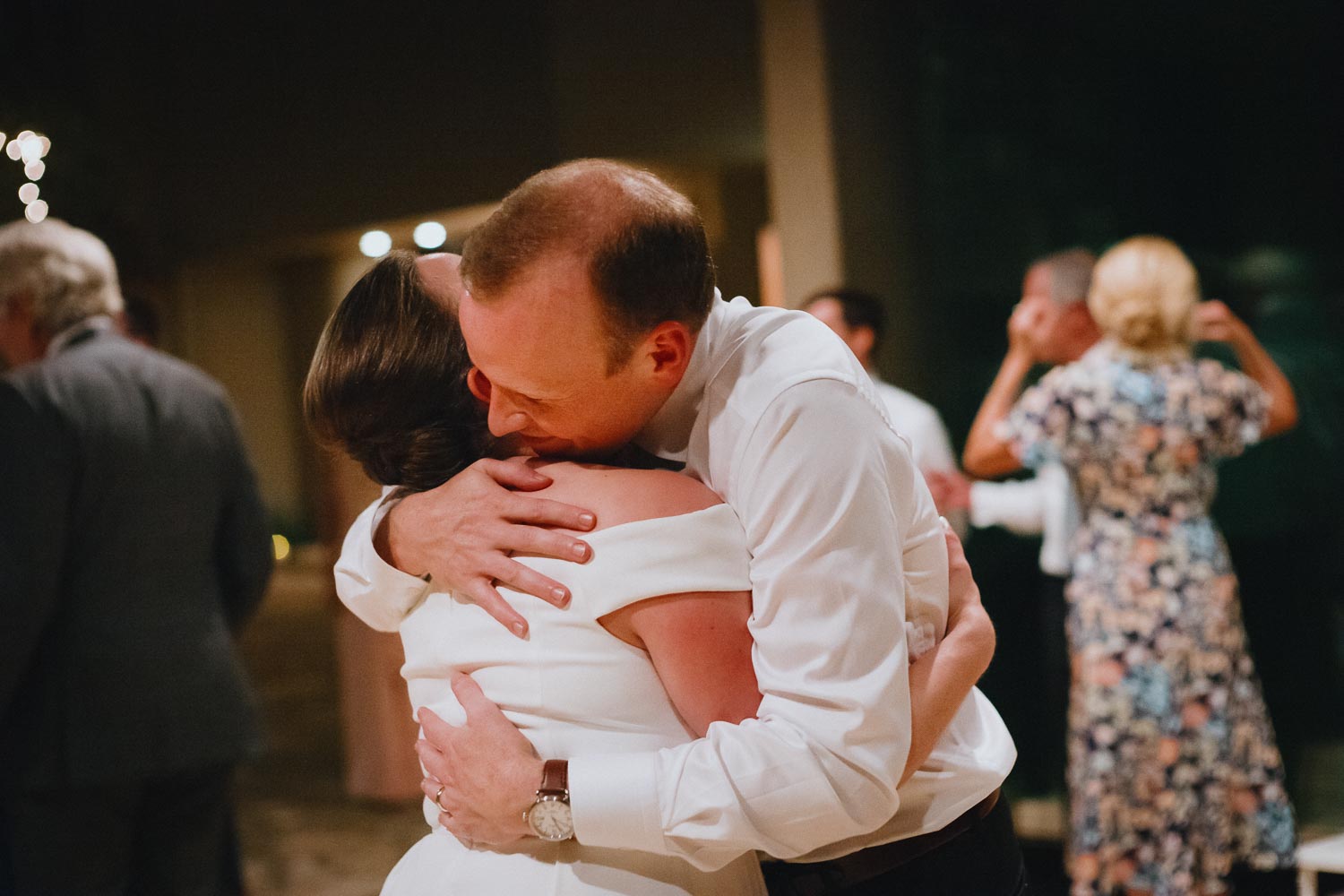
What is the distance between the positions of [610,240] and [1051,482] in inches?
128

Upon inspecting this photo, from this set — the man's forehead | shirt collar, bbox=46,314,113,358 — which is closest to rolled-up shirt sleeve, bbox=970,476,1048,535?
shirt collar, bbox=46,314,113,358

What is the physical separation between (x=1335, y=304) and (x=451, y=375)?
3.59 m

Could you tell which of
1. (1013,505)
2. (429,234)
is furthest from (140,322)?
(1013,505)

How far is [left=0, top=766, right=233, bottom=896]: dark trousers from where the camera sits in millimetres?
2795

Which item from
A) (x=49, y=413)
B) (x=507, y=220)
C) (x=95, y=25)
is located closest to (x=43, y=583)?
(x=49, y=413)

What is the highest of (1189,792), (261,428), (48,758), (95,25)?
(95,25)

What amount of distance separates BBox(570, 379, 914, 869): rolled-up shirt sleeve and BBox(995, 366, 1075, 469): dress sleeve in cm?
257

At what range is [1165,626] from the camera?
11.6ft

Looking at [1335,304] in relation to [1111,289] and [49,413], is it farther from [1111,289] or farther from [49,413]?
[49,413]

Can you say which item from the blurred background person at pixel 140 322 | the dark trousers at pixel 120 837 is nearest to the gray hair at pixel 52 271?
the dark trousers at pixel 120 837

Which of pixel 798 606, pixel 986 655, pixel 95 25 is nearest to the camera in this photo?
pixel 798 606

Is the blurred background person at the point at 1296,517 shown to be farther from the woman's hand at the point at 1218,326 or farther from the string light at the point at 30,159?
the string light at the point at 30,159

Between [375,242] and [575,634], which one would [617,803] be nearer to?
[575,634]

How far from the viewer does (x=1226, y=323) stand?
3.76 metres
